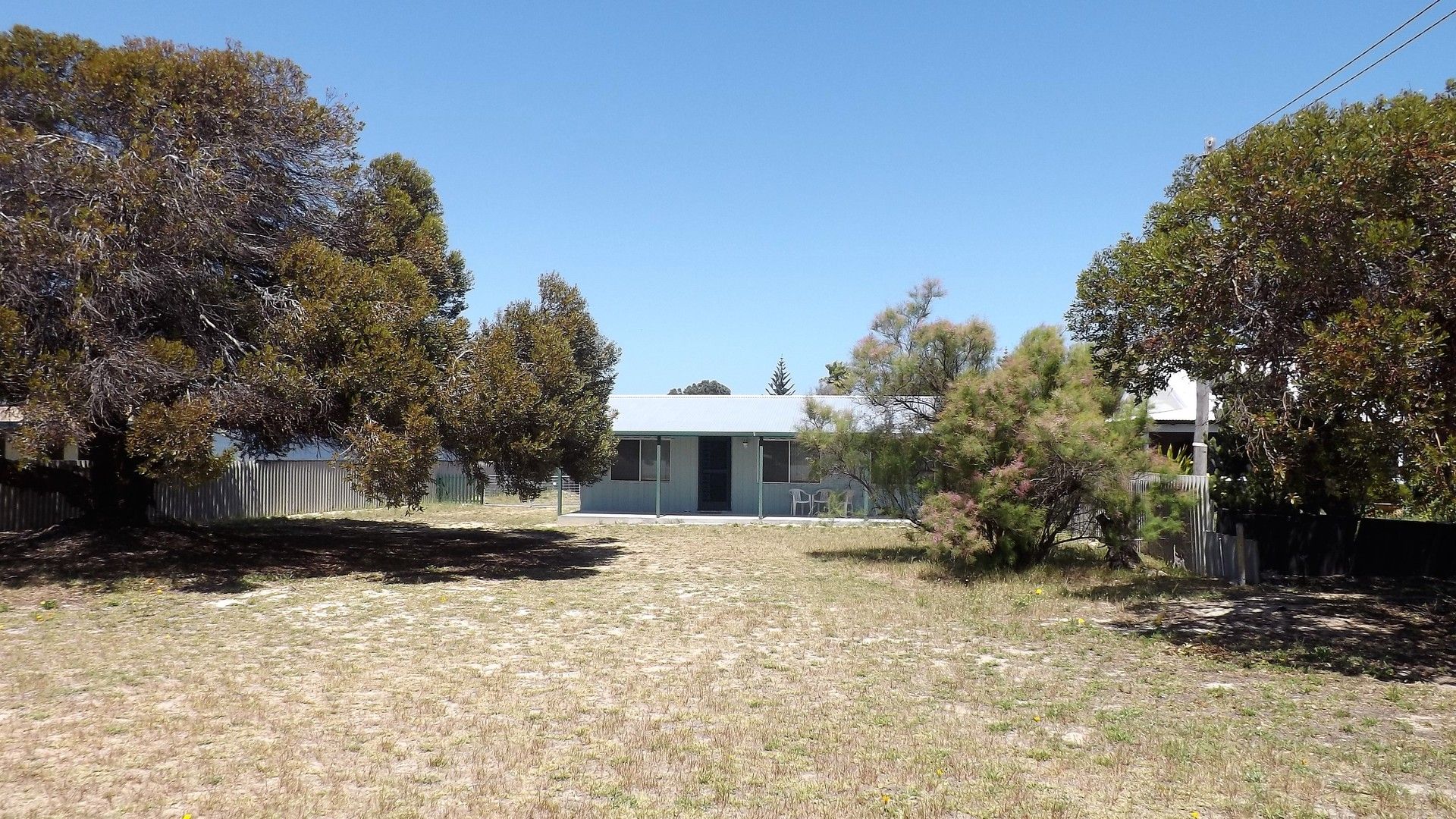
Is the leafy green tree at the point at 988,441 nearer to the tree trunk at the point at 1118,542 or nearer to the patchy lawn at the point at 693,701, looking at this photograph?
the tree trunk at the point at 1118,542

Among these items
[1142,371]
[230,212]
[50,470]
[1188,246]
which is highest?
[230,212]

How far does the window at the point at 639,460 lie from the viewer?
25000mm

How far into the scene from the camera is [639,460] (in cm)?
2502

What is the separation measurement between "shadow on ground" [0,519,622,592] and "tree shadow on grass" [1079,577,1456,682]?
25.3ft

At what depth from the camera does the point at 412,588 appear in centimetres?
1265

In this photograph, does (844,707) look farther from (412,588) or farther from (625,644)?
(412,588)

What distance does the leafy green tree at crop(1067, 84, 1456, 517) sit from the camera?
7.50 metres

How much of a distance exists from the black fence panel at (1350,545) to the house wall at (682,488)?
13083 millimetres

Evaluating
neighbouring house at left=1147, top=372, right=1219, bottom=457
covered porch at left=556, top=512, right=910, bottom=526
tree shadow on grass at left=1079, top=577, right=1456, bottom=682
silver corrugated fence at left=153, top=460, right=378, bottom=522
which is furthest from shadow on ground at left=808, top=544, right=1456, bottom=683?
silver corrugated fence at left=153, top=460, right=378, bottom=522

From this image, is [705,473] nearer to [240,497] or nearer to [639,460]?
[639,460]

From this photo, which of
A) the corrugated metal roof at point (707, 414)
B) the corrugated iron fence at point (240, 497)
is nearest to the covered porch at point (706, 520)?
the corrugated metal roof at point (707, 414)

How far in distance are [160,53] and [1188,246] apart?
42.9ft

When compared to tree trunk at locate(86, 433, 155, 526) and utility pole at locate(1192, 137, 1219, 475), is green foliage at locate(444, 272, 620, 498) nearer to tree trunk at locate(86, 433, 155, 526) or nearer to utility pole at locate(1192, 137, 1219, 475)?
tree trunk at locate(86, 433, 155, 526)

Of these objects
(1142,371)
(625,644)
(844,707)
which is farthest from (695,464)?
(844,707)
